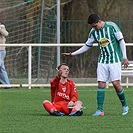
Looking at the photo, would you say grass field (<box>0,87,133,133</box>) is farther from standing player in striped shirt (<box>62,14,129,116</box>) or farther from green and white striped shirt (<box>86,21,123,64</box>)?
green and white striped shirt (<box>86,21,123,64</box>)

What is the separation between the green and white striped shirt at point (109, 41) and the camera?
1212cm

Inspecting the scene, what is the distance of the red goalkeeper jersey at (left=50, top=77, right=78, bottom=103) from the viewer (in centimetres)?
1230

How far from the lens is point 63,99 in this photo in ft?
40.4

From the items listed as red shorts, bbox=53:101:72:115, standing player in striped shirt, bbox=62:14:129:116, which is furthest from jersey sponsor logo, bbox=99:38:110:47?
red shorts, bbox=53:101:72:115

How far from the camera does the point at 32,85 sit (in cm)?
1881

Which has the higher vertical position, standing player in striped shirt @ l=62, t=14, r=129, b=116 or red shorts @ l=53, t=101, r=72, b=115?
standing player in striped shirt @ l=62, t=14, r=129, b=116

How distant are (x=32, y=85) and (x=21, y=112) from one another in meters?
6.20

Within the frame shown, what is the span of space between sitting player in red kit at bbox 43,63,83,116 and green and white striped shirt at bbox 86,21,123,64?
66cm

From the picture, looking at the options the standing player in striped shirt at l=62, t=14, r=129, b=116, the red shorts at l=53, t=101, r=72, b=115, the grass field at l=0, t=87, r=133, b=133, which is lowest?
the grass field at l=0, t=87, r=133, b=133

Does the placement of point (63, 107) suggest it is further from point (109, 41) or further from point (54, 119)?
point (109, 41)

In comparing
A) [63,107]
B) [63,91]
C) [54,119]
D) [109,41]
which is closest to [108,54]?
[109,41]

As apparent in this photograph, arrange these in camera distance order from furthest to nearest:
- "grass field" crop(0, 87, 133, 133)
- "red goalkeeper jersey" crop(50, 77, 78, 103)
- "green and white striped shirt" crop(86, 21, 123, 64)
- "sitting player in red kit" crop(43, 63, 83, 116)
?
"red goalkeeper jersey" crop(50, 77, 78, 103)
"green and white striped shirt" crop(86, 21, 123, 64)
"sitting player in red kit" crop(43, 63, 83, 116)
"grass field" crop(0, 87, 133, 133)

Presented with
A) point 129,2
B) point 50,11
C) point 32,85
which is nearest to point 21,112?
point 32,85

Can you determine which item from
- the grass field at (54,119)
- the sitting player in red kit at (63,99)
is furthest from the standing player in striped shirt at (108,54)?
the grass field at (54,119)
